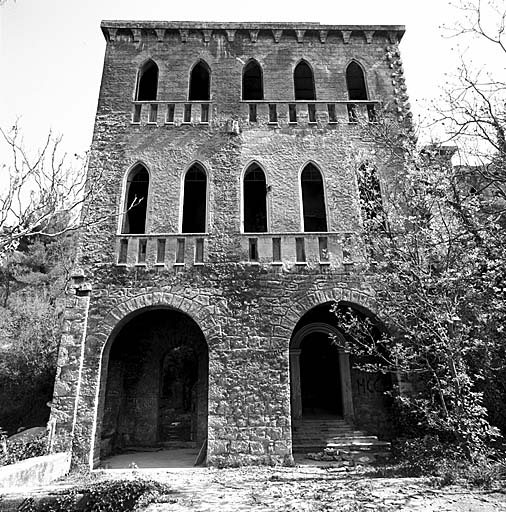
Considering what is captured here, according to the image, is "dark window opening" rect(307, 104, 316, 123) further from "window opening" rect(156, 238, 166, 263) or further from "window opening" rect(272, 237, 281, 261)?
"window opening" rect(156, 238, 166, 263)

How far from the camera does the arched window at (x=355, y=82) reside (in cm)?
1271

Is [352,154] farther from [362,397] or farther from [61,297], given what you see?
[61,297]

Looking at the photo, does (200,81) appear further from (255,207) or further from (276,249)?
(276,249)

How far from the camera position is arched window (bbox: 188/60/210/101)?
1249cm

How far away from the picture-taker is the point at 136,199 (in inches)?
441

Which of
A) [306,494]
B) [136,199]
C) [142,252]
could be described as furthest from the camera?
[136,199]

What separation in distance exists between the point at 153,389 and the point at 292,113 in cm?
825

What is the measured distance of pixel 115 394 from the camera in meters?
10.3

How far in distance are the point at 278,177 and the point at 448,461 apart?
23.4 feet

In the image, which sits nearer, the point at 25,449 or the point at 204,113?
the point at 25,449

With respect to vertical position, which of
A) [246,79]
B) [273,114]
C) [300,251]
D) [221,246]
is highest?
[246,79]

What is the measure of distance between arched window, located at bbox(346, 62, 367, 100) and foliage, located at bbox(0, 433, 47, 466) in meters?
12.1

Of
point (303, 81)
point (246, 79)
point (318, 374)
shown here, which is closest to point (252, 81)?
point (246, 79)

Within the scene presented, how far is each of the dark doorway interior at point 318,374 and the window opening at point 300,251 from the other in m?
3.10
